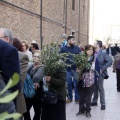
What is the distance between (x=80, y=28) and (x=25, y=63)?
26.6 meters

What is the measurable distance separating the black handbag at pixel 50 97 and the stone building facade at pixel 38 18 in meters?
2.71

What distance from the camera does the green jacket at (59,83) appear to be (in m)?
4.12

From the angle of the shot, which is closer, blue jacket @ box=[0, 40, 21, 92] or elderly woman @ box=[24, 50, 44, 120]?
blue jacket @ box=[0, 40, 21, 92]

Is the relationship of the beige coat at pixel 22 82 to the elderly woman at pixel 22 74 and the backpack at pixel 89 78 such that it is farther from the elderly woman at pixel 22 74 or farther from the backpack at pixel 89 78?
the backpack at pixel 89 78

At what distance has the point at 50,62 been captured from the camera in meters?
4.37

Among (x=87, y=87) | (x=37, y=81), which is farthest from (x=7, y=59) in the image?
(x=87, y=87)

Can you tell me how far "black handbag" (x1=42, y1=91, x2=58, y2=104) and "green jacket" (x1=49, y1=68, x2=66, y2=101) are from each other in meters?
0.09

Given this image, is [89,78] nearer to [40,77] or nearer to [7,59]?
[40,77]

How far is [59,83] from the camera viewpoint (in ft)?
13.5

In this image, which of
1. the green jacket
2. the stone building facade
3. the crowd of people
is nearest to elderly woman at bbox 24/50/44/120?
the crowd of people

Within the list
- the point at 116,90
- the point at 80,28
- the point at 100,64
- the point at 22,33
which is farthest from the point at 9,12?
the point at 80,28

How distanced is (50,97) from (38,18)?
12184mm

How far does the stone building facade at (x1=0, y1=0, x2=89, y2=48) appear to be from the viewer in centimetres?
1203

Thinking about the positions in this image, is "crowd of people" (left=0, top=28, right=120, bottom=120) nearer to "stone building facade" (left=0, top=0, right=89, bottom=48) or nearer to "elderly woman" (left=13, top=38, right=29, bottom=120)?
"elderly woman" (left=13, top=38, right=29, bottom=120)
